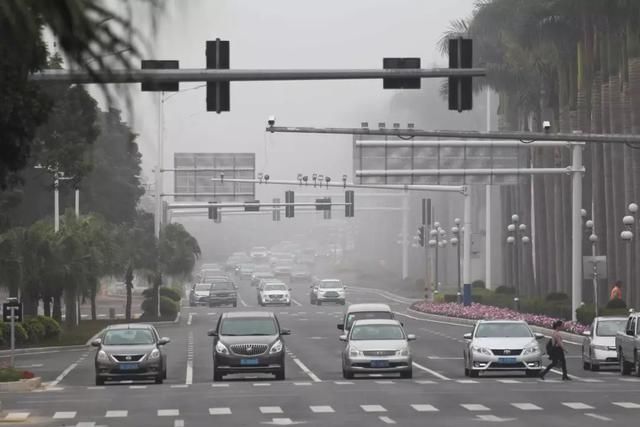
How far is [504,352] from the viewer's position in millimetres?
40906

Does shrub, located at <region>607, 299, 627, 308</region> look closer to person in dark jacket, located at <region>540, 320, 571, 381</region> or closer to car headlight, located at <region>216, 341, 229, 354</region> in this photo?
person in dark jacket, located at <region>540, 320, 571, 381</region>

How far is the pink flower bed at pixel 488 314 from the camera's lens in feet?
217

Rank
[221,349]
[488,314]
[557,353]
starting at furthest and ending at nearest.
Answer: [488,314] → [221,349] → [557,353]

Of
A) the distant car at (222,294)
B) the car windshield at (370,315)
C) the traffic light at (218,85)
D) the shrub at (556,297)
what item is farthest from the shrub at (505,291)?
the traffic light at (218,85)

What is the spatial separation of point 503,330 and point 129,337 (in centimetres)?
927

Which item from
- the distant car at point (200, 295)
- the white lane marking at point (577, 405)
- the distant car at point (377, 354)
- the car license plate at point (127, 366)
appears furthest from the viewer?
the distant car at point (200, 295)

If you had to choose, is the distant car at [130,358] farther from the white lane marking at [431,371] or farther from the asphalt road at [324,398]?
the white lane marking at [431,371]

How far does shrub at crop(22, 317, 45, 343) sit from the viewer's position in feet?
207

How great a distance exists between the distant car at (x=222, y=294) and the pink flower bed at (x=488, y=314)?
14213 millimetres

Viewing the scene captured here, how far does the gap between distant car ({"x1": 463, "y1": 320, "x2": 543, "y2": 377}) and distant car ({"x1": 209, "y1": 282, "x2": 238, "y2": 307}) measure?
2564 inches

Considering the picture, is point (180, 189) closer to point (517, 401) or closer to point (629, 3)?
point (629, 3)

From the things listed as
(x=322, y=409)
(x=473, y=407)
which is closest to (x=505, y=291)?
(x=473, y=407)

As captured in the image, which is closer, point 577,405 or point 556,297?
point 577,405

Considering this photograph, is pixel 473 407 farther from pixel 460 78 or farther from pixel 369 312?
pixel 369 312
